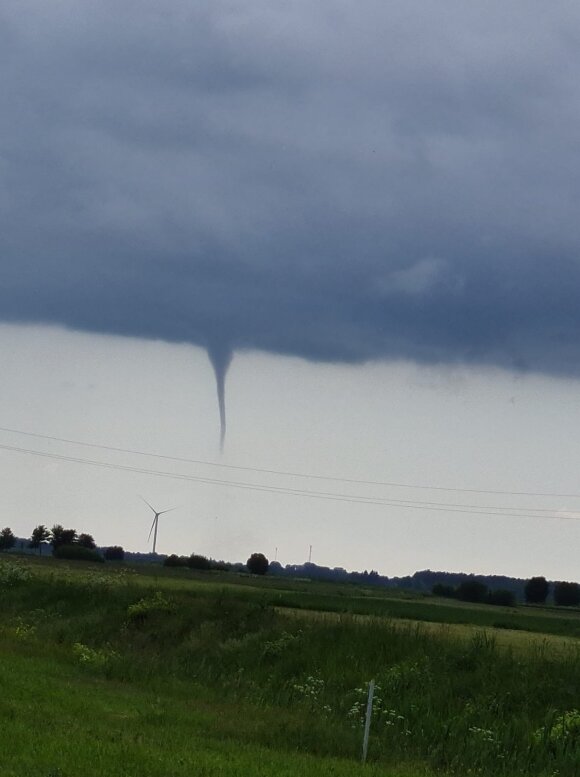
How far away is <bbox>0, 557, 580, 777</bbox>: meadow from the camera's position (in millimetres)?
16156

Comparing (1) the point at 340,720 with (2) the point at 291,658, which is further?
(2) the point at 291,658

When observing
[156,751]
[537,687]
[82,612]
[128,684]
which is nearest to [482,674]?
[537,687]

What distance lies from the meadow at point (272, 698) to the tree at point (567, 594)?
510 ft

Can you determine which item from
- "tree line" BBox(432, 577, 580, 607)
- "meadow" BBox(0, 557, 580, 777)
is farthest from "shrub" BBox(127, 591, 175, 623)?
"tree line" BBox(432, 577, 580, 607)

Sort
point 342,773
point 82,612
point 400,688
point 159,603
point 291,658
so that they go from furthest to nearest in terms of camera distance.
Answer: point 82,612 → point 159,603 → point 291,658 → point 400,688 → point 342,773

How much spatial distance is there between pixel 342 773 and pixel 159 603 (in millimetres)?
34746

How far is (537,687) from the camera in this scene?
1110 inches

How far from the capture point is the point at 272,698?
2880 centimetres

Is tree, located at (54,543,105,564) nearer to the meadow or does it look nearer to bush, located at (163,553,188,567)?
bush, located at (163,553,188,567)

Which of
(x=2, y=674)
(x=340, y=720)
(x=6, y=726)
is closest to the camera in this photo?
(x=6, y=726)

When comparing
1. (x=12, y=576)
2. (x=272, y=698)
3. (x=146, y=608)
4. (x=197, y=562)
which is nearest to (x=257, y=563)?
(x=197, y=562)

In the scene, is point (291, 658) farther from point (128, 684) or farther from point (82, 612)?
point (82, 612)

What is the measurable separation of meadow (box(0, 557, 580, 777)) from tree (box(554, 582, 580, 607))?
510 feet

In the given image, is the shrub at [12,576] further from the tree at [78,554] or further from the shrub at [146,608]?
the tree at [78,554]
